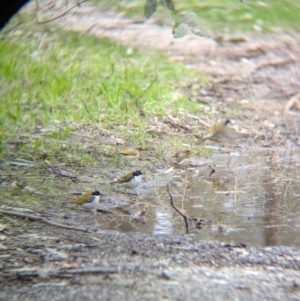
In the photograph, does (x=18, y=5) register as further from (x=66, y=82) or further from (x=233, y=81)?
(x=233, y=81)

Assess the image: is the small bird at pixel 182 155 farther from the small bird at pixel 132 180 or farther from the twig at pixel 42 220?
the twig at pixel 42 220

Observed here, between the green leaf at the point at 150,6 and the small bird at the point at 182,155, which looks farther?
the small bird at the point at 182,155

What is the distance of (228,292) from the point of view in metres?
3.76

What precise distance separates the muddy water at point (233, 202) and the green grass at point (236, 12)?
12.2ft

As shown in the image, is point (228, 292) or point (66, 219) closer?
point (228, 292)

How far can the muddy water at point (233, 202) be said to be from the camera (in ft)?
15.6

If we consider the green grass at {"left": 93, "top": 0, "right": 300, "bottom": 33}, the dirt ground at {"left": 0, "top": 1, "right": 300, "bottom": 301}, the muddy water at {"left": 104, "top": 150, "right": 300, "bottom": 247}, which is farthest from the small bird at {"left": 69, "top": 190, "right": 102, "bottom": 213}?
the green grass at {"left": 93, "top": 0, "right": 300, "bottom": 33}

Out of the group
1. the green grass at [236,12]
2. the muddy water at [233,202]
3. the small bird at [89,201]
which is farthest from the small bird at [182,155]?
the green grass at [236,12]

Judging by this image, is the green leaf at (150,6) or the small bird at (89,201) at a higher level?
the green leaf at (150,6)

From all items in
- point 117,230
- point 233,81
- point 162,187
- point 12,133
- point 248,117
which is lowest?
point 117,230

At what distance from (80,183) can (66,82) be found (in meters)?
2.38

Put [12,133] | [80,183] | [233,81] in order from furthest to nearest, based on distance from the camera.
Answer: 1. [233,81]
2. [12,133]
3. [80,183]

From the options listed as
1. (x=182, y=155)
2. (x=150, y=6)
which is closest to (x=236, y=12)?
(x=182, y=155)

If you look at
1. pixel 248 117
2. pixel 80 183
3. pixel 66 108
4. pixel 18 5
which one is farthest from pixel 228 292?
pixel 248 117
